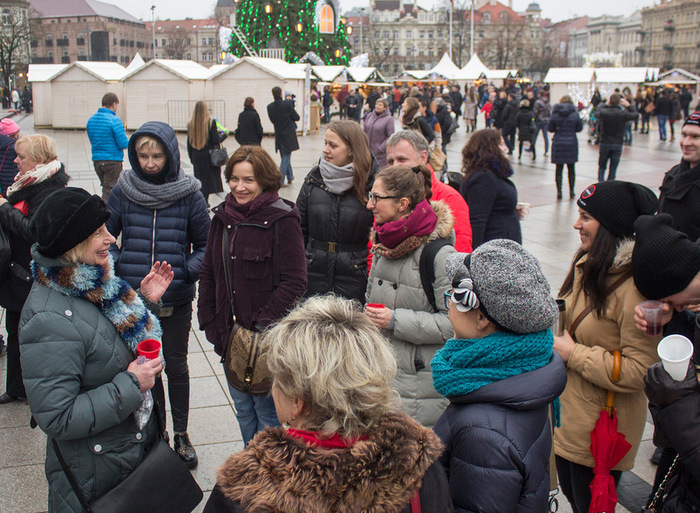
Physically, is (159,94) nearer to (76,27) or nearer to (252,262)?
(252,262)

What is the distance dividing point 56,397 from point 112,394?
0.65ft

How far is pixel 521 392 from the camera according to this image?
6.26ft

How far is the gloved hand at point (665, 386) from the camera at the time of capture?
206 centimetres

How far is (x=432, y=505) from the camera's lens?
5.42ft

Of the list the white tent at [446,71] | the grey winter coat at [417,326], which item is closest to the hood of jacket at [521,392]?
the grey winter coat at [417,326]

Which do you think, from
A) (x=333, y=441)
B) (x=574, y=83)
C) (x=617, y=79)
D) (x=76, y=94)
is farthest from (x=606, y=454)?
(x=617, y=79)

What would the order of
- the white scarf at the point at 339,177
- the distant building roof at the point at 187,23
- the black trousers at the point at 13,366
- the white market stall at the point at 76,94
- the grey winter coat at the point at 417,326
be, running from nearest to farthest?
the grey winter coat at the point at 417,326 < the white scarf at the point at 339,177 < the black trousers at the point at 13,366 < the white market stall at the point at 76,94 < the distant building roof at the point at 187,23

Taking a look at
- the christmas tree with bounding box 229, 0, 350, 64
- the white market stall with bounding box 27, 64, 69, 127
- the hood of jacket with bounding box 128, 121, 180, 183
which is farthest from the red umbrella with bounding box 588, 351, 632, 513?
the christmas tree with bounding box 229, 0, 350, 64

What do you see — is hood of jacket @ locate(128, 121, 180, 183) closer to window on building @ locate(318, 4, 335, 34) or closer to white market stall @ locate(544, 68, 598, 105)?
white market stall @ locate(544, 68, 598, 105)

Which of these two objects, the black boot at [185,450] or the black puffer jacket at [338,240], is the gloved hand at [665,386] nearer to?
the black puffer jacket at [338,240]

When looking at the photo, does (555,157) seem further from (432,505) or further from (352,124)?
(432,505)

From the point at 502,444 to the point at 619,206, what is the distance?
57.9 inches

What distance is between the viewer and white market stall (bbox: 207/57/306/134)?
23578 mm

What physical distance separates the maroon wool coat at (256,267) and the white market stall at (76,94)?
81.9 ft
